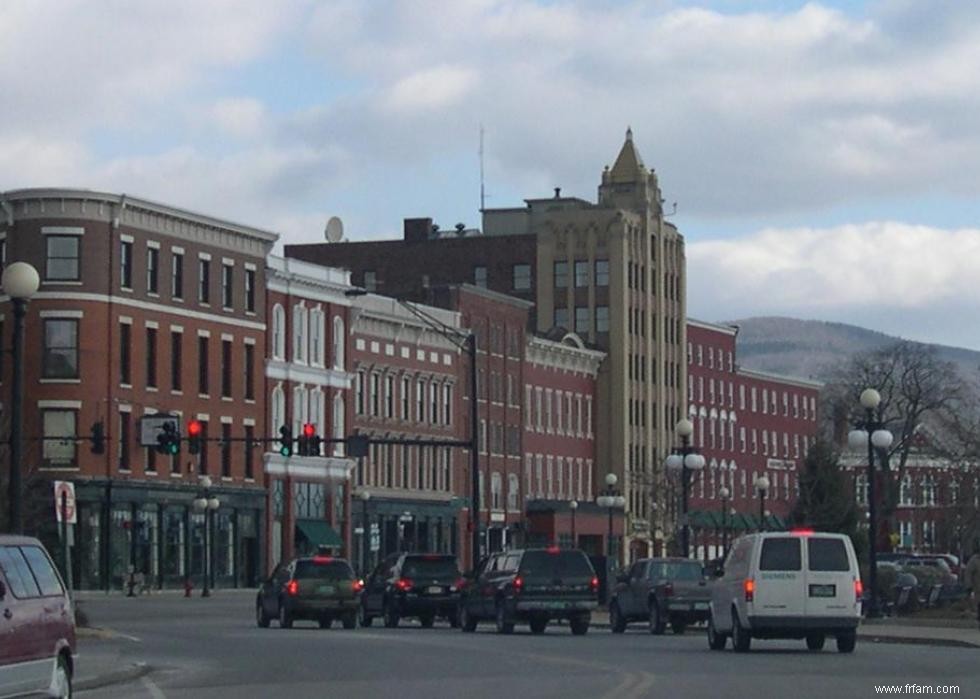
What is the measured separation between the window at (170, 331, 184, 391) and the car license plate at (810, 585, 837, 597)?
55923 millimetres

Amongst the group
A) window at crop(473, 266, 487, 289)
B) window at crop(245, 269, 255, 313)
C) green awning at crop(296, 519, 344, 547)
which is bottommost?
green awning at crop(296, 519, 344, 547)

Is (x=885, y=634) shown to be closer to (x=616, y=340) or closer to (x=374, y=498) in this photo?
(x=374, y=498)

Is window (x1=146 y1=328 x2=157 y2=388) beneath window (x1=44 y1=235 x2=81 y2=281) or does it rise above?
beneath

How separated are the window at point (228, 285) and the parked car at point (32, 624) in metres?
68.6

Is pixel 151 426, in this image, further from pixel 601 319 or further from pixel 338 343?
pixel 601 319

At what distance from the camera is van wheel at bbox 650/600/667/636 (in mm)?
45906

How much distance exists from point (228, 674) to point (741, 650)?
9.13m

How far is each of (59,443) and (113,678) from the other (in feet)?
176

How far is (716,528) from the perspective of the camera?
13175cm

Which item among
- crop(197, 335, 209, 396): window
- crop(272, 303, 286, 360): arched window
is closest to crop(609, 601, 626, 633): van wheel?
crop(197, 335, 209, 396): window

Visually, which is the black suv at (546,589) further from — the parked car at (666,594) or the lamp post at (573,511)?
the lamp post at (573,511)

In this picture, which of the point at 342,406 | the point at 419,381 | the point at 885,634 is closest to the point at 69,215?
the point at 342,406

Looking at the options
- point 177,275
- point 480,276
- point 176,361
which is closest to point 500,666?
point 176,361

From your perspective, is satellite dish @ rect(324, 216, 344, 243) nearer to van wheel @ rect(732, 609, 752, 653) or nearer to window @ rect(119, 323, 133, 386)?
window @ rect(119, 323, 133, 386)
